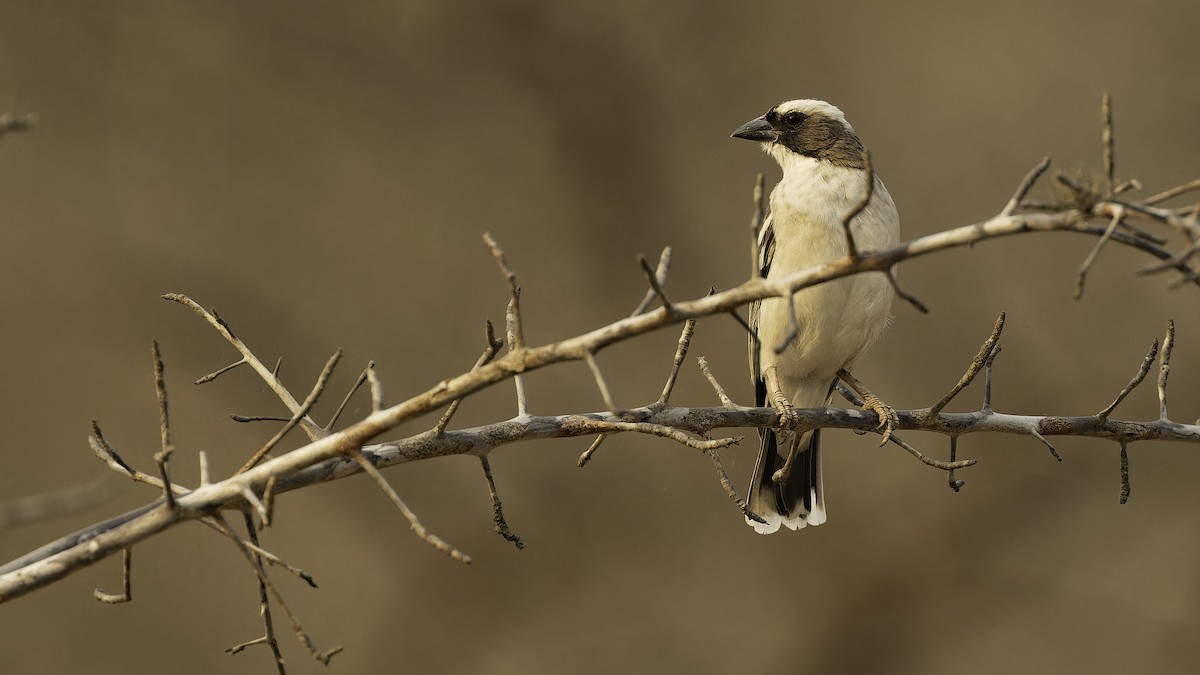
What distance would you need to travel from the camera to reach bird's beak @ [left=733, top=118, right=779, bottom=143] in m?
2.09

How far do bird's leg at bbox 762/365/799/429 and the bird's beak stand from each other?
47 centimetres

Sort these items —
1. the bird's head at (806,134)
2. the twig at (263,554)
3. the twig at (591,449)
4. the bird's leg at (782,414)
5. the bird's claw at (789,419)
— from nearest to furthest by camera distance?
the twig at (263,554) < the twig at (591,449) < the bird's leg at (782,414) < the bird's claw at (789,419) < the bird's head at (806,134)

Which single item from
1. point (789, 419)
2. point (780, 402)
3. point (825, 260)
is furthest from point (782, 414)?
point (825, 260)

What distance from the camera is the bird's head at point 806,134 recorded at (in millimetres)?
1999

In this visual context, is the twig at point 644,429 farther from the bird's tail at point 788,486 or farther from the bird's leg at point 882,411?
the bird's tail at point 788,486

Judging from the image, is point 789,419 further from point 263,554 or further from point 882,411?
point 263,554

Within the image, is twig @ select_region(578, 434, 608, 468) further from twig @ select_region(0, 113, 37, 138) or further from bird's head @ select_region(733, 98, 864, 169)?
bird's head @ select_region(733, 98, 864, 169)

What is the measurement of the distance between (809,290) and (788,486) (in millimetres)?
424

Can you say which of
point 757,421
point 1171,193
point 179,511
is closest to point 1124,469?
point 757,421

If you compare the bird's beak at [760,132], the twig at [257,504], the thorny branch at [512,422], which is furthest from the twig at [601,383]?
the bird's beak at [760,132]

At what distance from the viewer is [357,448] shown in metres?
0.97

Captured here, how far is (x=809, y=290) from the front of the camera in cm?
187

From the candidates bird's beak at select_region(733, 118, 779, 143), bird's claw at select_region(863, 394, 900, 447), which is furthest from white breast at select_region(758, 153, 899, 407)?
bird's claw at select_region(863, 394, 900, 447)

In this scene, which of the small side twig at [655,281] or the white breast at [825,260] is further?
the white breast at [825,260]
